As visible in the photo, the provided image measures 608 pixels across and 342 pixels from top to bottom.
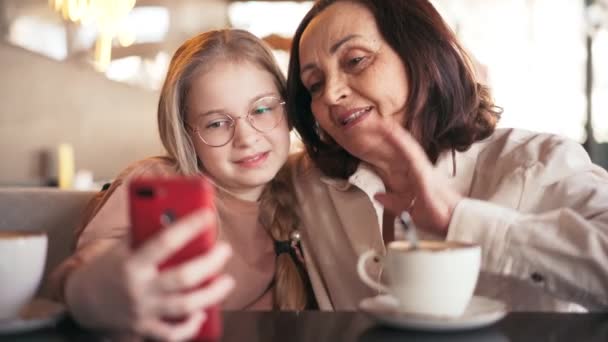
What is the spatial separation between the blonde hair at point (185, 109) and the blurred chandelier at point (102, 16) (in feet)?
9.97

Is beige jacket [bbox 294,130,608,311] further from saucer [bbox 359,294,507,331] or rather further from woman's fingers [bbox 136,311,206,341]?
woman's fingers [bbox 136,311,206,341]

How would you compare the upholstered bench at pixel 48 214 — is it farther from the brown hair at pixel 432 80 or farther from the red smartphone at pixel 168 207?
the red smartphone at pixel 168 207

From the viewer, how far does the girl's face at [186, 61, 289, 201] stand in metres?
1.47

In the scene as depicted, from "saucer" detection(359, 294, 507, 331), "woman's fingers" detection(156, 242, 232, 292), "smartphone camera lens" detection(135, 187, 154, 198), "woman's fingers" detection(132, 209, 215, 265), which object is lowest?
"saucer" detection(359, 294, 507, 331)

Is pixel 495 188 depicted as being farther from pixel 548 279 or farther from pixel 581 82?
pixel 581 82

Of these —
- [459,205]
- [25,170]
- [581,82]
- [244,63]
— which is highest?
[244,63]

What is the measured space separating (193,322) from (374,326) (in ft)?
1.02

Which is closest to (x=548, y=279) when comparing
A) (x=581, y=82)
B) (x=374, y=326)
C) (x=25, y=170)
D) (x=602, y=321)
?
(x=602, y=321)

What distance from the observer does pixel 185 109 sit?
1571 millimetres

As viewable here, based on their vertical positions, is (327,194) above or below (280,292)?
above

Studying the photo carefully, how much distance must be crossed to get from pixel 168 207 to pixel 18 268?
292 mm

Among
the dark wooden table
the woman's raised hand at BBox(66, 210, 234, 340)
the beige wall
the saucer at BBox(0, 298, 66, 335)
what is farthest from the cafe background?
the woman's raised hand at BBox(66, 210, 234, 340)

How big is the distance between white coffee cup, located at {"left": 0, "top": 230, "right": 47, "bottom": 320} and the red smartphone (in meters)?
0.24

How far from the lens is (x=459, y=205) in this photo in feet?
3.52
